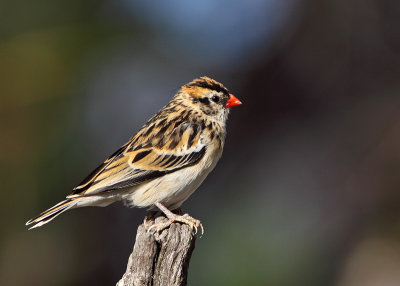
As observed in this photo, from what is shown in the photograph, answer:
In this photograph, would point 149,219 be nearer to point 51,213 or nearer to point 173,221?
point 173,221

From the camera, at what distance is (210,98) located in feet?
25.4

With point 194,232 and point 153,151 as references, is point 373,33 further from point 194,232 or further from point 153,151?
point 194,232

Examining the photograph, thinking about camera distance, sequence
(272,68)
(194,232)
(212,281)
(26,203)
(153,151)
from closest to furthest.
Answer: (194,232)
(153,151)
(26,203)
(212,281)
(272,68)

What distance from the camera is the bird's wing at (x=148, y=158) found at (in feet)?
22.4

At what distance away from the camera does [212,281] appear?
10.8m

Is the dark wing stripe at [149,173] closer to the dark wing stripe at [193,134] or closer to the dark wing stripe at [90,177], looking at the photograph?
the dark wing stripe at [193,134]

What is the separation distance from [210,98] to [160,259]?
2553mm

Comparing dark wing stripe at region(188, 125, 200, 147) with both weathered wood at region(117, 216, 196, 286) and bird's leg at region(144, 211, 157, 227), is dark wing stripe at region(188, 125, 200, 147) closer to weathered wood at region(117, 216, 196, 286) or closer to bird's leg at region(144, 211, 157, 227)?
bird's leg at region(144, 211, 157, 227)

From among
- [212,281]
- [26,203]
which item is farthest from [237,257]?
[26,203]

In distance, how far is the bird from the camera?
6.77m

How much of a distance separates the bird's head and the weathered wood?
7.22 feet

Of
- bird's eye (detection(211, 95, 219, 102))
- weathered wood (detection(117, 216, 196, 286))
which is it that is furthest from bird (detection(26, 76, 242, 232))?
weathered wood (detection(117, 216, 196, 286))

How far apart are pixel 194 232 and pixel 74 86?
5568 mm

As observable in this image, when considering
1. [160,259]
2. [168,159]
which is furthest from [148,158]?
[160,259]
